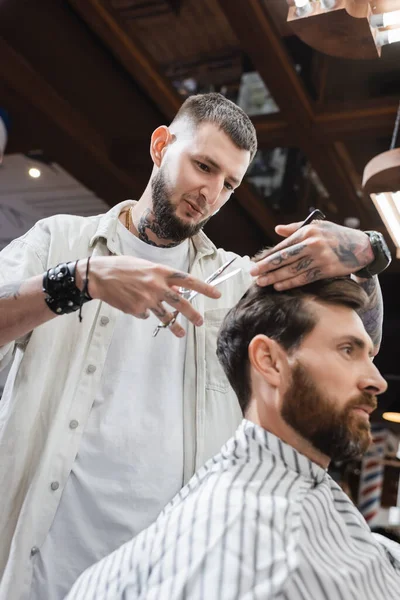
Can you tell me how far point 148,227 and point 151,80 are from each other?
2.79m

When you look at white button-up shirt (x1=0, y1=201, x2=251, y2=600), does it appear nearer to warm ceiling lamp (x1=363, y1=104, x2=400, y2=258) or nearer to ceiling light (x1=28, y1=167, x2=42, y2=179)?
warm ceiling lamp (x1=363, y1=104, x2=400, y2=258)

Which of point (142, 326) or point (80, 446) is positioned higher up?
point (142, 326)

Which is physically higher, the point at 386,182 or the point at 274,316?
the point at 386,182

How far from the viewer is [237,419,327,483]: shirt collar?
1.31 metres

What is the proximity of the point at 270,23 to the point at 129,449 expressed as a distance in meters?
3.04

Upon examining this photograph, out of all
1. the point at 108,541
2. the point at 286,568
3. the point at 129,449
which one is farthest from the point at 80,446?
the point at 286,568

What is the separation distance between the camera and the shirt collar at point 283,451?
131cm

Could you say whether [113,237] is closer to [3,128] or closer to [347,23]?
[347,23]

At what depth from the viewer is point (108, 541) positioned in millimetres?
1602

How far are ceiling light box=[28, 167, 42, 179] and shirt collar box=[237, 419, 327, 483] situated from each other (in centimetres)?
439

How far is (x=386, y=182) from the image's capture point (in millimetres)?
3236

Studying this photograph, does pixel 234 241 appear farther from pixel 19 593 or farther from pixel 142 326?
pixel 19 593

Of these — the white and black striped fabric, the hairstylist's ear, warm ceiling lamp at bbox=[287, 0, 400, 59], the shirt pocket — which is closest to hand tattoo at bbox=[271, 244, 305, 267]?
the white and black striped fabric

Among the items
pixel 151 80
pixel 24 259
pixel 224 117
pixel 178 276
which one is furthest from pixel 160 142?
pixel 151 80
